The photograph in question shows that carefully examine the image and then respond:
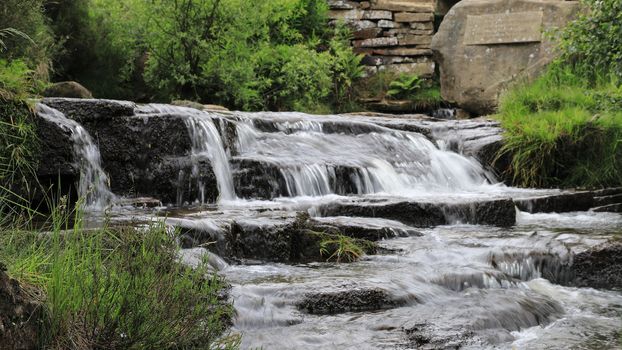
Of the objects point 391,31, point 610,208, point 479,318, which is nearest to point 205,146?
point 610,208

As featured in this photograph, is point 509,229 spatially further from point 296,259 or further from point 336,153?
point 336,153

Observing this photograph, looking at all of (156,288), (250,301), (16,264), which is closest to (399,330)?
(250,301)

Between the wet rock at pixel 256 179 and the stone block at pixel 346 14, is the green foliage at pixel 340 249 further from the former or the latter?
the stone block at pixel 346 14

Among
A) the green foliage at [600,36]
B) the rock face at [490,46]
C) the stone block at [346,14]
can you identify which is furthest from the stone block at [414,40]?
the green foliage at [600,36]

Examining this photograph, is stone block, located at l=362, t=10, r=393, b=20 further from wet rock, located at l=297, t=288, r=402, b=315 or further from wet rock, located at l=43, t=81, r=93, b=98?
wet rock, located at l=297, t=288, r=402, b=315

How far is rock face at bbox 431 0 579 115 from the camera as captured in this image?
13.5 meters

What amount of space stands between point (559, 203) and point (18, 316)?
6.38 metres

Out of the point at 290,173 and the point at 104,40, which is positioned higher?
the point at 104,40

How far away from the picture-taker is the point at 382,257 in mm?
5363

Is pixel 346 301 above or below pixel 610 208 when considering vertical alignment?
above

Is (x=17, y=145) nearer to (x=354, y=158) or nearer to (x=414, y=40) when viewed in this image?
(x=354, y=158)

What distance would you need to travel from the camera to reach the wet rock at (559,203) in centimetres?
768

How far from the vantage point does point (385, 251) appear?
5508 millimetres

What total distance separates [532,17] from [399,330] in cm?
1116
